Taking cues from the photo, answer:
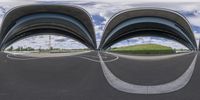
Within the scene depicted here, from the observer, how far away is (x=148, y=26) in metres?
60.3

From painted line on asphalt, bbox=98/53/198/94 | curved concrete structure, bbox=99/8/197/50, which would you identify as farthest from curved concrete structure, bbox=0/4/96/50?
painted line on asphalt, bbox=98/53/198/94

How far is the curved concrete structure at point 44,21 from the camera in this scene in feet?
167

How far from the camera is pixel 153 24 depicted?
58.7 meters

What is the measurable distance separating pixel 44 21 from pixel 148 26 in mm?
16828

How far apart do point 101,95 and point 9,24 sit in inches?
1807

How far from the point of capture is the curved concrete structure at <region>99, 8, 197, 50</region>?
5156 centimetres

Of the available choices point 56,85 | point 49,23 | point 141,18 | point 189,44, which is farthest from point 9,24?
point 56,85

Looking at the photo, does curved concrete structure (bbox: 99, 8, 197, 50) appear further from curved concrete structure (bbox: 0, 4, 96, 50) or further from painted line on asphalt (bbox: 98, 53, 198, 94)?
painted line on asphalt (bbox: 98, 53, 198, 94)

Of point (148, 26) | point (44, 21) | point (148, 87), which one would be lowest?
point (148, 87)

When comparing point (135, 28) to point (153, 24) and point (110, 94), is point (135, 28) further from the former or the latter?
point (110, 94)

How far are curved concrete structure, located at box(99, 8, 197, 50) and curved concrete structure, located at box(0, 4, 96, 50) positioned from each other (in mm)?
3763

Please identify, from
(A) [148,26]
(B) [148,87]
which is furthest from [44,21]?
(B) [148,87]

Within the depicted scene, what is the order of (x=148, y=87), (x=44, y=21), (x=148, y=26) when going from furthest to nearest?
(x=148, y=26) → (x=44, y=21) → (x=148, y=87)

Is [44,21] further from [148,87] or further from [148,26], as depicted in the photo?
[148,87]
